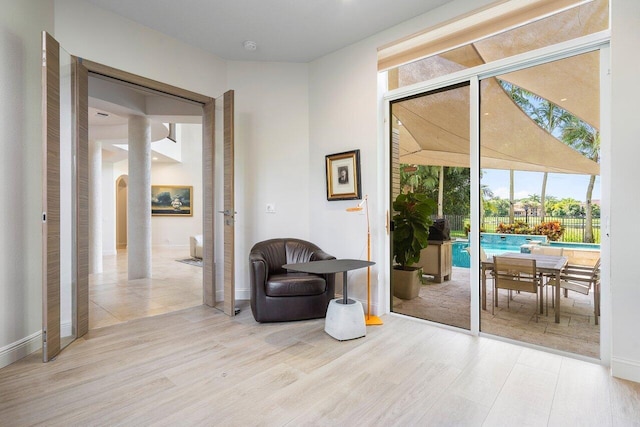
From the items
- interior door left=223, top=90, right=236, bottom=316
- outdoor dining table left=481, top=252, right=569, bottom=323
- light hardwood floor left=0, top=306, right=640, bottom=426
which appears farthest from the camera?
interior door left=223, top=90, right=236, bottom=316

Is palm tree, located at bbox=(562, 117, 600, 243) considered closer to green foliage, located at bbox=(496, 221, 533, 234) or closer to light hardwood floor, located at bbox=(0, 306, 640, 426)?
green foliage, located at bbox=(496, 221, 533, 234)

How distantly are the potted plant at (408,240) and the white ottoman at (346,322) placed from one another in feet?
3.94

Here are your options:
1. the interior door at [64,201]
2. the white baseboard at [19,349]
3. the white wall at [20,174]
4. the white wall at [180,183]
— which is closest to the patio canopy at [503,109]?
the interior door at [64,201]

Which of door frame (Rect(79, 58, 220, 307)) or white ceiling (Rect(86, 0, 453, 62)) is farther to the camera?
door frame (Rect(79, 58, 220, 307))

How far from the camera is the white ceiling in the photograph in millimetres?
2959

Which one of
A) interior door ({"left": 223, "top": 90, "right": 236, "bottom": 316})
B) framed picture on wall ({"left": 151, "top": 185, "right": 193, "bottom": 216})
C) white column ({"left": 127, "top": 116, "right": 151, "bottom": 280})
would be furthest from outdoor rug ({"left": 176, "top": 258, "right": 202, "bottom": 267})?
interior door ({"left": 223, "top": 90, "right": 236, "bottom": 316})

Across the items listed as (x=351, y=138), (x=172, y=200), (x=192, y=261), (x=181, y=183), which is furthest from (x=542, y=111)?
(x=172, y=200)

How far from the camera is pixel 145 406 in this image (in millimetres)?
1852

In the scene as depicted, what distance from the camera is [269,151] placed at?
4.21m

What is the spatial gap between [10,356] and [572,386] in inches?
157

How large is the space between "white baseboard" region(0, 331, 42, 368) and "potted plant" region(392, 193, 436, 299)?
3.54 meters

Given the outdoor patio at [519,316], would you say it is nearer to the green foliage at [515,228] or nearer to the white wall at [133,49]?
the green foliage at [515,228]

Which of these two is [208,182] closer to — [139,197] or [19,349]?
[19,349]

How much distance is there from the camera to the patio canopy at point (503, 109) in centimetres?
251
